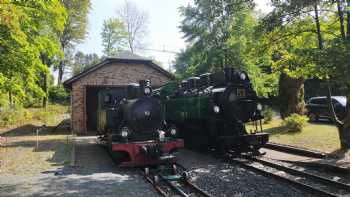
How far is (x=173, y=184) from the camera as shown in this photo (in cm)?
875

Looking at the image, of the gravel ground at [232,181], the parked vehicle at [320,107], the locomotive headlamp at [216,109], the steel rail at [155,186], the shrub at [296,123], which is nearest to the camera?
the steel rail at [155,186]

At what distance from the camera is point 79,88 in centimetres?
2134

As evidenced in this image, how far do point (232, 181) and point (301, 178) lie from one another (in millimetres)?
1918

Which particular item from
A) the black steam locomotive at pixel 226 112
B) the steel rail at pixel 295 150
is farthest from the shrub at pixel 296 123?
the black steam locomotive at pixel 226 112

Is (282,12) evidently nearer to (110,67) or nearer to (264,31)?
(264,31)

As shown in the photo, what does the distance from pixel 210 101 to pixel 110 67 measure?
1123 cm

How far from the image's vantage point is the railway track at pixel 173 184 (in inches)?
311

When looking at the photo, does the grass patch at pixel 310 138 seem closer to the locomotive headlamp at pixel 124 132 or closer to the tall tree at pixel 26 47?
the locomotive headlamp at pixel 124 132

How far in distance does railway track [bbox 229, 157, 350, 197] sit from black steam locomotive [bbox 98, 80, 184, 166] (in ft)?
8.41

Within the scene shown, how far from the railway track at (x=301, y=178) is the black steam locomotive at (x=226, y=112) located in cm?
70

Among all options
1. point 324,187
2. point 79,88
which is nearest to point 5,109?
point 79,88

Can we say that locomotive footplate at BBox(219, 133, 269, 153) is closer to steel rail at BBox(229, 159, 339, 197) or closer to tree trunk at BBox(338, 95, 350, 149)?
steel rail at BBox(229, 159, 339, 197)

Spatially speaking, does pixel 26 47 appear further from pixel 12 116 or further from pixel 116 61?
pixel 12 116

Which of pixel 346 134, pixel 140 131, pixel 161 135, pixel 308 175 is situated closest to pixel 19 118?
pixel 140 131
